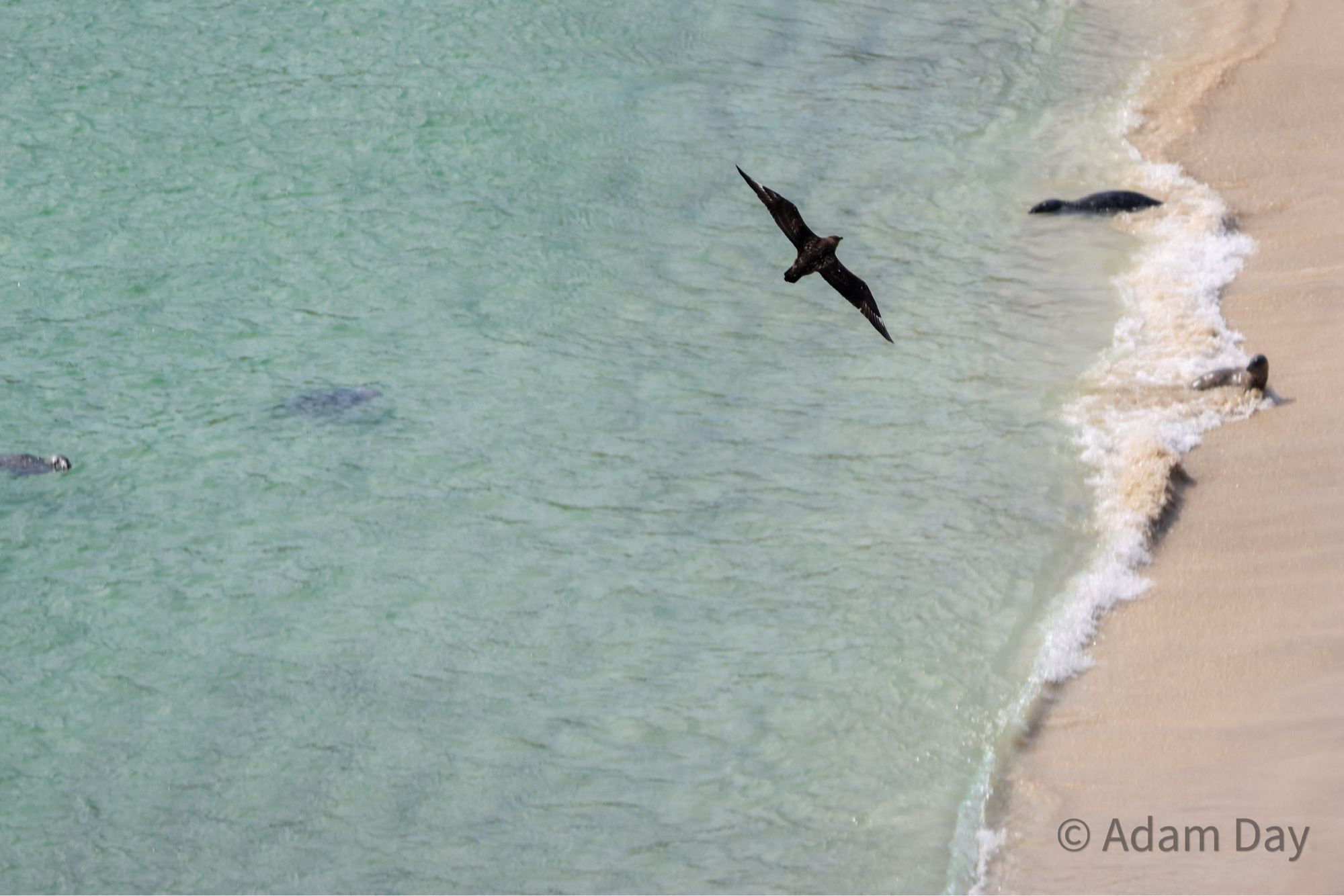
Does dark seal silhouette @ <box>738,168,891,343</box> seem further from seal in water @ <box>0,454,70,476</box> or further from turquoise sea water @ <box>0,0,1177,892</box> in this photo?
seal in water @ <box>0,454,70,476</box>

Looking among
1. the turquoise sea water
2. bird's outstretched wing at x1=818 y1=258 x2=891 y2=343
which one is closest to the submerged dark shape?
the turquoise sea water

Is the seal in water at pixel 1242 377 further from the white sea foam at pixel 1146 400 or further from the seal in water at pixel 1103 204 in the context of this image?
the seal in water at pixel 1103 204

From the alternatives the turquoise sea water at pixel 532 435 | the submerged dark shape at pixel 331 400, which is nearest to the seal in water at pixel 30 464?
the turquoise sea water at pixel 532 435

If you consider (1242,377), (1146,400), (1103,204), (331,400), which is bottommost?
(331,400)

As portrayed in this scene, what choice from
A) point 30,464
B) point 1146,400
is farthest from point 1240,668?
point 30,464

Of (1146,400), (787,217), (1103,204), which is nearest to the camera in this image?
(787,217)

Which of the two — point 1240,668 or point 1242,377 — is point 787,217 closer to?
point 1240,668
